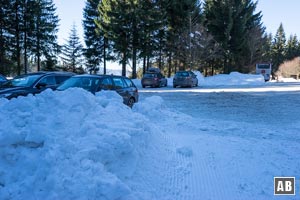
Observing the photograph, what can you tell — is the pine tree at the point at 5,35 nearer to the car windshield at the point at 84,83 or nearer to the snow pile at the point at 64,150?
A: the car windshield at the point at 84,83

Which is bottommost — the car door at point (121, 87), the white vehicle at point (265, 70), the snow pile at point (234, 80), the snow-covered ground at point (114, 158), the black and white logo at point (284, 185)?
the black and white logo at point (284, 185)

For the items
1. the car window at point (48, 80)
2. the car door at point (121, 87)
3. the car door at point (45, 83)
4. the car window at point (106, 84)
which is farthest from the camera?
the car window at point (48, 80)

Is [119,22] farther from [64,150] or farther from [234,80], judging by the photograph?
[64,150]

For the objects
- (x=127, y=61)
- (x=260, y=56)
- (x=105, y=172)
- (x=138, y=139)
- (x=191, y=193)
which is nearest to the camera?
(x=105, y=172)

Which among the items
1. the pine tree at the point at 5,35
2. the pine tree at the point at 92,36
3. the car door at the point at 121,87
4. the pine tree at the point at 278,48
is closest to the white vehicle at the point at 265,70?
the pine tree at the point at 92,36

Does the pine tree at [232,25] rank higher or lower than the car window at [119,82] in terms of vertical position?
higher

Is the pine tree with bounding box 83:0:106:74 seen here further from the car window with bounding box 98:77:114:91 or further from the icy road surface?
the icy road surface

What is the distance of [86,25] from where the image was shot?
4197 cm

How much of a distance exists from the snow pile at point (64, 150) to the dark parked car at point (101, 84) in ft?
14.3

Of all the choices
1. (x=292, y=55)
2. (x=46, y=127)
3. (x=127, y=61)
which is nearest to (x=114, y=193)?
(x=46, y=127)

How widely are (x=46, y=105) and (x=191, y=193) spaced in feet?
10.1

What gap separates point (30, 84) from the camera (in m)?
10.8

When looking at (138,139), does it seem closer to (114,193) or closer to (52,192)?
(114,193)

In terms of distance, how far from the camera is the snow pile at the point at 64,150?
364 cm
